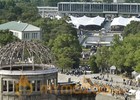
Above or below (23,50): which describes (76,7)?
below

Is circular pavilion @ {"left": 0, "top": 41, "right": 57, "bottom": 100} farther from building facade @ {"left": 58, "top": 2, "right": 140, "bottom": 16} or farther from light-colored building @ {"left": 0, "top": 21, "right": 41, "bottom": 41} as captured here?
building facade @ {"left": 58, "top": 2, "right": 140, "bottom": 16}

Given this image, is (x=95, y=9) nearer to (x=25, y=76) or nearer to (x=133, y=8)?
(x=133, y=8)

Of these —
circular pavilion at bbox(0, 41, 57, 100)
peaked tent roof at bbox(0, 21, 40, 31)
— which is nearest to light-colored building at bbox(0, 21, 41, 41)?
peaked tent roof at bbox(0, 21, 40, 31)

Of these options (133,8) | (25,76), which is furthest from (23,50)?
(133,8)

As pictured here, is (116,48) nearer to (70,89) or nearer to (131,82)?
(131,82)

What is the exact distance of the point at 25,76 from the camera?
35.9 meters

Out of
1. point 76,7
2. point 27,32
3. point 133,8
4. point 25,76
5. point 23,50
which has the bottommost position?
point 27,32

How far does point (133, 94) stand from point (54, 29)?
5249 centimetres

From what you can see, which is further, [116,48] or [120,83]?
[116,48]

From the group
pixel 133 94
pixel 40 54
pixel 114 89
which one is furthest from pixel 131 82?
pixel 40 54

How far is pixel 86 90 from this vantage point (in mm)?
42375

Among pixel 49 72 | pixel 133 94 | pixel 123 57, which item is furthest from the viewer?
pixel 123 57

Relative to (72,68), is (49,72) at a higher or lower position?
higher

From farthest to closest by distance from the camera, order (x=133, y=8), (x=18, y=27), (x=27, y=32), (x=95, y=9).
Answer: (x=95, y=9) → (x=133, y=8) → (x=18, y=27) → (x=27, y=32)
